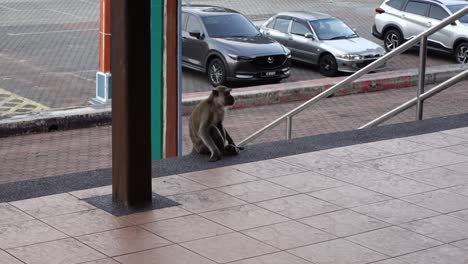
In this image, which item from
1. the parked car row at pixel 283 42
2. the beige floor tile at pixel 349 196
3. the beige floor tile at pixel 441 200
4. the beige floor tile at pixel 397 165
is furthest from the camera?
the parked car row at pixel 283 42

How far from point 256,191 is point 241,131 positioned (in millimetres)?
9353

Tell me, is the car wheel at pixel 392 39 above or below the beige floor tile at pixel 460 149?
below

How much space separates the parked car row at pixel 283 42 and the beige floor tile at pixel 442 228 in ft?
46.1

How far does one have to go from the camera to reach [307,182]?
9234 mm

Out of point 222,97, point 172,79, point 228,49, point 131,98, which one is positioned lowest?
point 228,49

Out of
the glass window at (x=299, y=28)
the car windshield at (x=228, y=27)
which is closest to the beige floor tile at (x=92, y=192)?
the car windshield at (x=228, y=27)

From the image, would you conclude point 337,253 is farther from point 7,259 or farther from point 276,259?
point 7,259

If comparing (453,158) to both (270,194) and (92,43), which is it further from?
(92,43)

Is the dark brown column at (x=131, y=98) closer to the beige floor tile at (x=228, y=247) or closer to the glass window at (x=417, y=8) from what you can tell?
the beige floor tile at (x=228, y=247)

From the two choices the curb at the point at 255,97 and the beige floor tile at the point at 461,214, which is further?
the curb at the point at 255,97

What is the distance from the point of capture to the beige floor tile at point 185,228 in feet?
25.4

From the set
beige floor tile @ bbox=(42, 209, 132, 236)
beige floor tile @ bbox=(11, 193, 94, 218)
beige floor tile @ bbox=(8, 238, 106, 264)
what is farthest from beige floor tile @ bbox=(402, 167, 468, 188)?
beige floor tile @ bbox=(8, 238, 106, 264)

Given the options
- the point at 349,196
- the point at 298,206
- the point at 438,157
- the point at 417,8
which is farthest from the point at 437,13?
the point at 298,206

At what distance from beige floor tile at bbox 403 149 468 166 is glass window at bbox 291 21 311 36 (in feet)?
45.9
